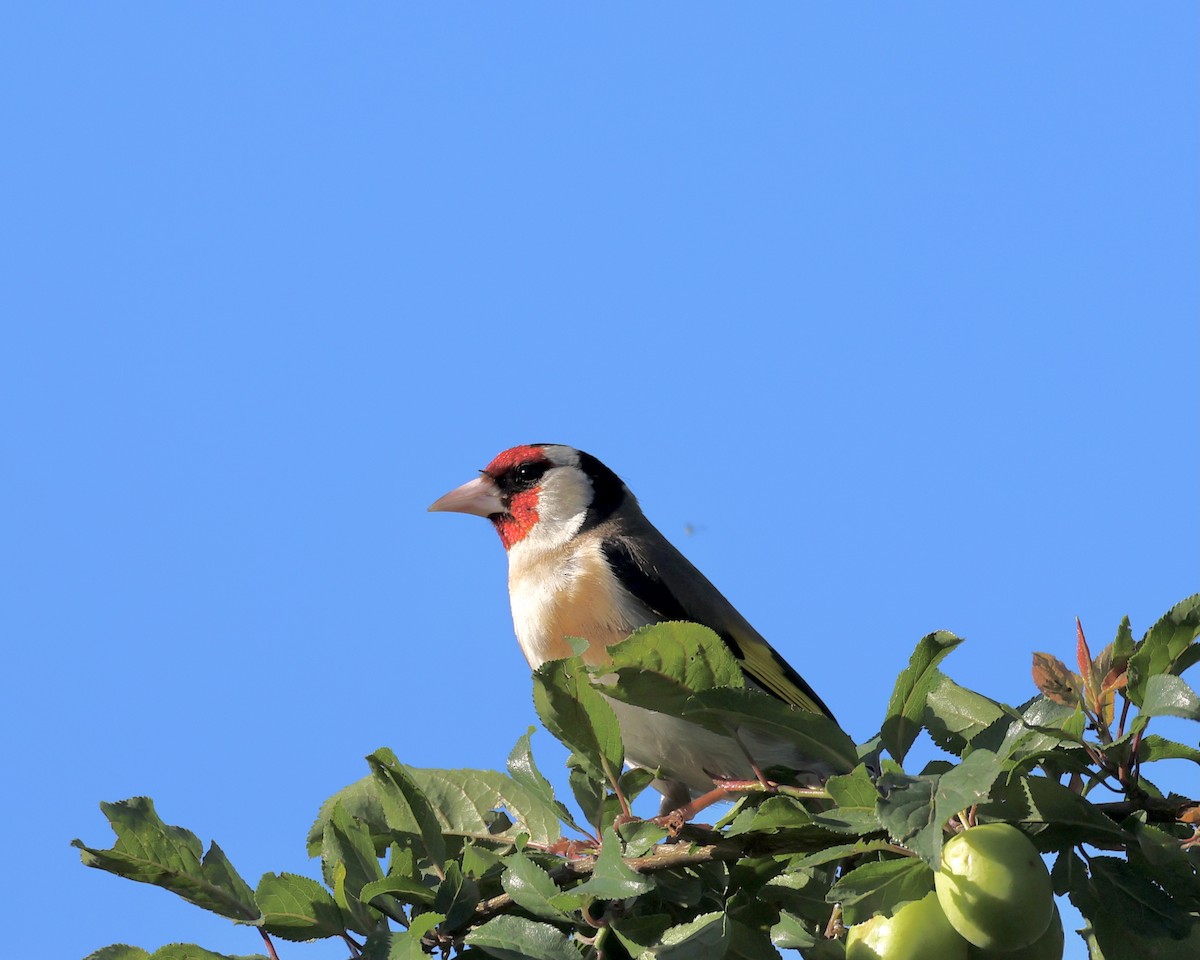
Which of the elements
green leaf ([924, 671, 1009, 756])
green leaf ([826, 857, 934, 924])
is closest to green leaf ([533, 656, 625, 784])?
green leaf ([826, 857, 934, 924])

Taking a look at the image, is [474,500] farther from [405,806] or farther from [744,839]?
[744,839]

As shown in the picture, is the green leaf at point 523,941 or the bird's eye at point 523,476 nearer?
the green leaf at point 523,941

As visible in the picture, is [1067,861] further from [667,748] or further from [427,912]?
[667,748]

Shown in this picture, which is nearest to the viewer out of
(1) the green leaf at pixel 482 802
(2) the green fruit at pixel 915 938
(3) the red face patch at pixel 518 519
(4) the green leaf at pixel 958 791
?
(4) the green leaf at pixel 958 791

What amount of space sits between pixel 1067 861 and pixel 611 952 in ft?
2.58

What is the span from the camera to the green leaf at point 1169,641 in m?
2.29

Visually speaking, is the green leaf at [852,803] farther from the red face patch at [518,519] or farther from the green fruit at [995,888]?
the red face patch at [518,519]

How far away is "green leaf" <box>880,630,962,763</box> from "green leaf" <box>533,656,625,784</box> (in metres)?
0.49

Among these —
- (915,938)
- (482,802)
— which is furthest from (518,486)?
(915,938)

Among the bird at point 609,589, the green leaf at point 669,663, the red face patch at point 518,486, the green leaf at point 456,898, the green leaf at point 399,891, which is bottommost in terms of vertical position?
the green leaf at point 456,898

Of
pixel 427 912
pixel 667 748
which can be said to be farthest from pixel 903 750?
pixel 667 748

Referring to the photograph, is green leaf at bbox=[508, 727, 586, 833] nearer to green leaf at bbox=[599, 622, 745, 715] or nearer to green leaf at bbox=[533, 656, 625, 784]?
green leaf at bbox=[533, 656, 625, 784]

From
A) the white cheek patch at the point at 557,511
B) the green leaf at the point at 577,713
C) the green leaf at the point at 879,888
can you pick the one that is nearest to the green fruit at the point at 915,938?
the green leaf at the point at 879,888

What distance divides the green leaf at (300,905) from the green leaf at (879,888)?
2.89 feet
